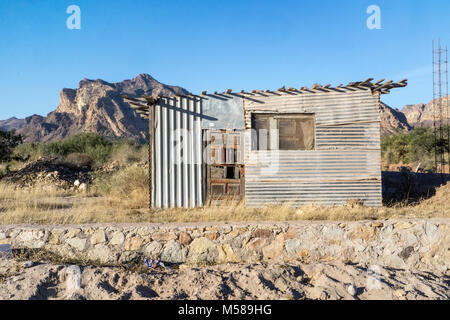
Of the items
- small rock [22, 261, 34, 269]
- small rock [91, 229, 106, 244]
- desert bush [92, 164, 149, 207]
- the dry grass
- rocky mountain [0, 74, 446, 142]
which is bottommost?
small rock [22, 261, 34, 269]

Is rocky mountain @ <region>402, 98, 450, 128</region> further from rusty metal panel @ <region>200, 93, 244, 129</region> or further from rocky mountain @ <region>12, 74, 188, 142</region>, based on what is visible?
rusty metal panel @ <region>200, 93, 244, 129</region>

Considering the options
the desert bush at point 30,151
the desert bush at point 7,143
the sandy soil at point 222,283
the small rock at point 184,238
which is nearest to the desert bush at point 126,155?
the desert bush at point 30,151

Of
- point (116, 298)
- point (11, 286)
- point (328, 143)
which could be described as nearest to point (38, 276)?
point (11, 286)

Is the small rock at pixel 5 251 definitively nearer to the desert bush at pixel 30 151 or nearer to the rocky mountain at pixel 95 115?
the desert bush at pixel 30 151

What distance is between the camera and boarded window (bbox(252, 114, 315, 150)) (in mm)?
8609

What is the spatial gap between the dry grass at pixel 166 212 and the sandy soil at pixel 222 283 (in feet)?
5.97

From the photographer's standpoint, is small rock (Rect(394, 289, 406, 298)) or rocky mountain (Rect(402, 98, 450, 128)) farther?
rocky mountain (Rect(402, 98, 450, 128))

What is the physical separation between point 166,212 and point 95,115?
56.9 metres


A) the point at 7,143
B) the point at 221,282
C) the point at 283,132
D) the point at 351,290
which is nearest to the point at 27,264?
the point at 221,282

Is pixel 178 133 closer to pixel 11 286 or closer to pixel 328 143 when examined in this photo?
pixel 328 143

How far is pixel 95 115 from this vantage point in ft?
195

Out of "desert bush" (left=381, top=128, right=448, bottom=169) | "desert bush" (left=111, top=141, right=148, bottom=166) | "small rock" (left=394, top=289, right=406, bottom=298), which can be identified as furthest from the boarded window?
"desert bush" (left=381, top=128, right=448, bottom=169)

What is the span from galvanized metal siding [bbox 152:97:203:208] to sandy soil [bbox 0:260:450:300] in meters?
3.93

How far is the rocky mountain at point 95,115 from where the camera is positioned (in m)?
57.1
